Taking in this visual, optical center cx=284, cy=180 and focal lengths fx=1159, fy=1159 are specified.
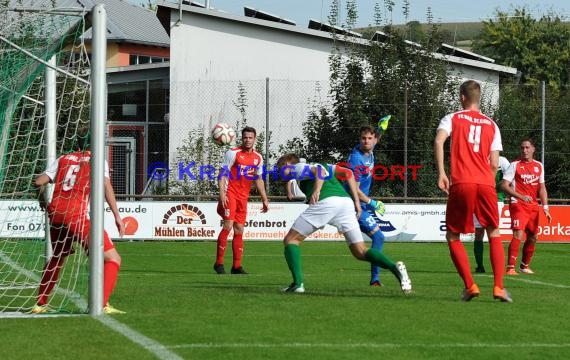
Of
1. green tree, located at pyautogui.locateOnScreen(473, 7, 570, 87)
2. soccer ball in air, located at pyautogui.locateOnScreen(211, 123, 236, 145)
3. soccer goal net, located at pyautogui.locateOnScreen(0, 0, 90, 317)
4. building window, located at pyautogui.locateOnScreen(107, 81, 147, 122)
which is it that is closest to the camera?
soccer goal net, located at pyautogui.locateOnScreen(0, 0, 90, 317)

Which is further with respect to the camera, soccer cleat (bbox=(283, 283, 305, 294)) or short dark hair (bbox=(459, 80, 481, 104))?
soccer cleat (bbox=(283, 283, 305, 294))

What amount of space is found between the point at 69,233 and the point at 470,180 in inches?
150

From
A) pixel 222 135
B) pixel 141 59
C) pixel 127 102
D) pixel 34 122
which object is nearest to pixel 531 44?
pixel 141 59

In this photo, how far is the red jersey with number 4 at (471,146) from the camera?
11125mm

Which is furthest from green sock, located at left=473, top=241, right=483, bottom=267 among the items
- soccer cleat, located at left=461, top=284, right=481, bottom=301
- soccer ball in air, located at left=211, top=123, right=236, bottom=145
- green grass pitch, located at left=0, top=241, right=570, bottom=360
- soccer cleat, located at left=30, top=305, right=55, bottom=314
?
soccer cleat, located at left=30, top=305, right=55, bottom=314

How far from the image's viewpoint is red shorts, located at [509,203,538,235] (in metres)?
17.4

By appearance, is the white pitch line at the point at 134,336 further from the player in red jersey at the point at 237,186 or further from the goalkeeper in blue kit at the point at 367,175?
the player in red jersey at the point at 237,186

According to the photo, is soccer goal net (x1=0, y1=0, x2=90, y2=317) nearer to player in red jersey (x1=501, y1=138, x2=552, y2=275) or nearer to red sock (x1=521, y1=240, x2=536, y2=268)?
player in red jersey (x1=501, y1=138, x2=552, y2=275)

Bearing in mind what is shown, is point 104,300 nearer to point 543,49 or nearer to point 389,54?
point 389,54

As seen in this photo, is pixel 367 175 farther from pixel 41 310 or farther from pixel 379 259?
pixel 41 310

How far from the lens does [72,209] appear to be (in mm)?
10414

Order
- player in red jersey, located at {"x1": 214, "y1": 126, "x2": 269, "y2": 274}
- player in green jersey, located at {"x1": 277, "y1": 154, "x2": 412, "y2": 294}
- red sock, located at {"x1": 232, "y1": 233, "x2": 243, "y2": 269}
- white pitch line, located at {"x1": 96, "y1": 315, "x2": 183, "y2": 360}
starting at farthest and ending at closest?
player in red jersey, located at {"x1": 214, "y1": 126, "x2": 269, "y2": 274}, red sock, located at {"x1": 232, "y1": 233, "x2": 243, "y2": 269}, player in green jersey, located at {"x1": 277, "y1": 154, "x2": 412, "y2": 294}, white pitch line, located at {"x1": 96, "y1": 315, "x2": 183, "y2": 360}

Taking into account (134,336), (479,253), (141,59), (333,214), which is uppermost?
(141,59)

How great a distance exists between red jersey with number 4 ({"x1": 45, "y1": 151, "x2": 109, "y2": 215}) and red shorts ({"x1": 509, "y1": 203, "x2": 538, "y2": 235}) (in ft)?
28.3
